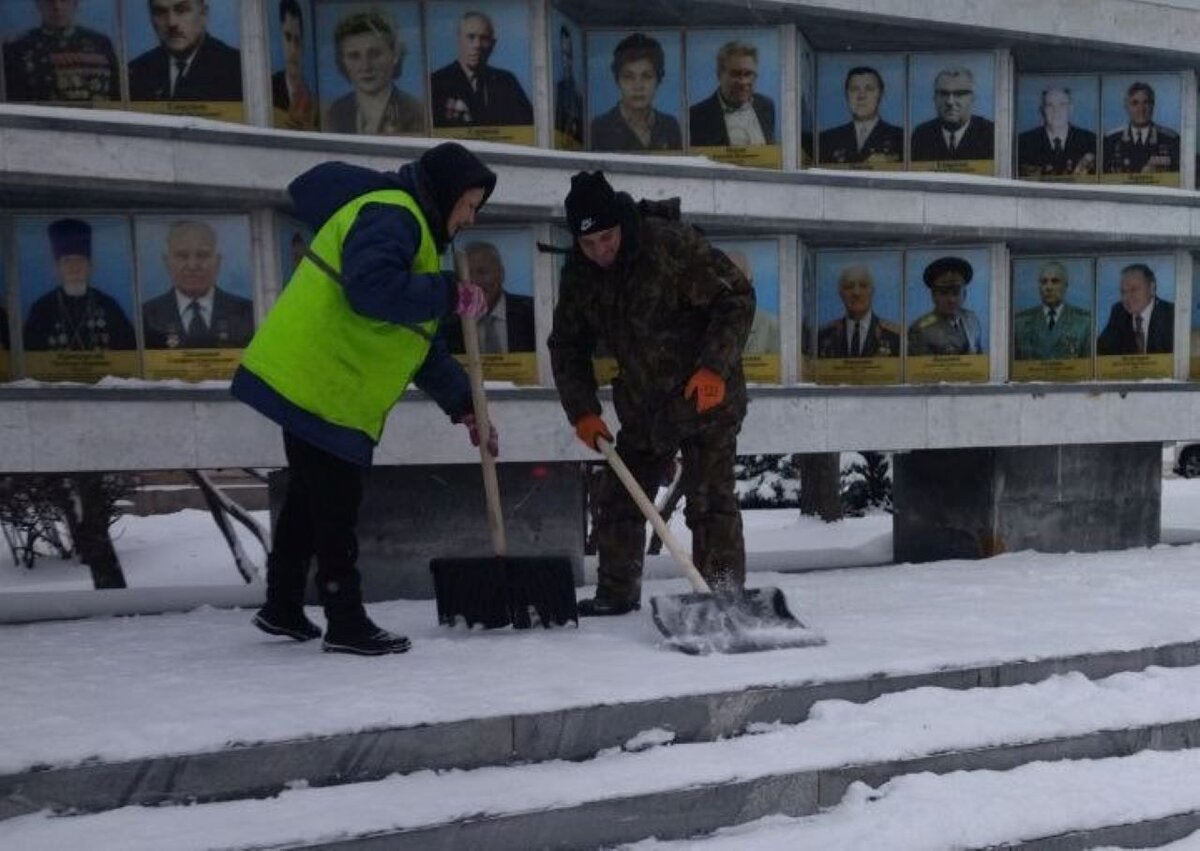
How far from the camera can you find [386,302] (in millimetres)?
2779

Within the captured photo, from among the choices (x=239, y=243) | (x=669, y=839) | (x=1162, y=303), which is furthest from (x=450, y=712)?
(x=1162, y=303)

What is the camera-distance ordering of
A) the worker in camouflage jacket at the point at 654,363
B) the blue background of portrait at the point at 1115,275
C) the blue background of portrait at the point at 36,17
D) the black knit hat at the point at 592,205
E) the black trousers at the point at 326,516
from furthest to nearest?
the blue background of portrait at the point at 1115,275, the blue background of portrait at the point at 36,17, the worker in camouflage jacket at the point at 654,363, the black knit hat at the point at 592,205, the black trousers at the point at 326,516

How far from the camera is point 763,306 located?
5129mm

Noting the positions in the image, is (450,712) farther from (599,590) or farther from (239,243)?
(239,243)

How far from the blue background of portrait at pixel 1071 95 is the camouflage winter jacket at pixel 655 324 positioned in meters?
3.66

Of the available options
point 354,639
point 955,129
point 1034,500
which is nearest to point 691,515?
point 354,639

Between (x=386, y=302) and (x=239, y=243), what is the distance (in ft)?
6.08

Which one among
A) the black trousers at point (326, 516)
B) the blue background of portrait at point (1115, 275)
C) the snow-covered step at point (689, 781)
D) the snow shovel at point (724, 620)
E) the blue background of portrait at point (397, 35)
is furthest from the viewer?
the blue background of portrait at point (1115, 275)

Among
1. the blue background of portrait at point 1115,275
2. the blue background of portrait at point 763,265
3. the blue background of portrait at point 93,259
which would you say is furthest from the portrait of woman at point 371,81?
the blue background of portrait at point 1115,275

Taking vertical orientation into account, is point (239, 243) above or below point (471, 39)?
below

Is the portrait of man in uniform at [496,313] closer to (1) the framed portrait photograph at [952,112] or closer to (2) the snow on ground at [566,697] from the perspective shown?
(2) the snow on ground at [566,697]

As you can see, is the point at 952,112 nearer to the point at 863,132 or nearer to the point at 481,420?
the point at 863,132

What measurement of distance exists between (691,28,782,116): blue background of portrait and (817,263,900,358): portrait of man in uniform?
49.7 inches

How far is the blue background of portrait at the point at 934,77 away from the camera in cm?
554
